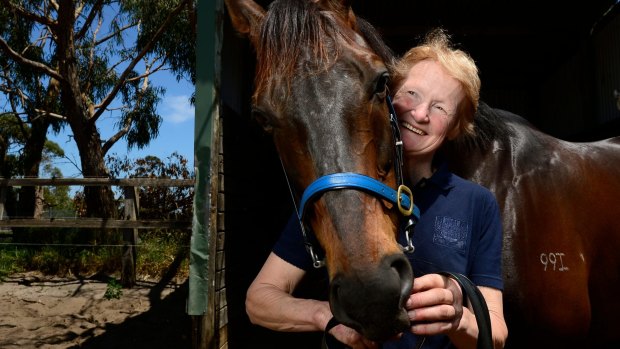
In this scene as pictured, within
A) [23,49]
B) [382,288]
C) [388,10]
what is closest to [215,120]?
[382,288]

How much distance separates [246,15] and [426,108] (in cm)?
83

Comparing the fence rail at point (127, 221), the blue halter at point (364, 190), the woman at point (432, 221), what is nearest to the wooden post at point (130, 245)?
the fence rail at point (127, 221)

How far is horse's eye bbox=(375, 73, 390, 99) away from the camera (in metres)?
1.40

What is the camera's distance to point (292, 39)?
58.2 inches

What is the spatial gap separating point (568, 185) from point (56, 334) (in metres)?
5.50

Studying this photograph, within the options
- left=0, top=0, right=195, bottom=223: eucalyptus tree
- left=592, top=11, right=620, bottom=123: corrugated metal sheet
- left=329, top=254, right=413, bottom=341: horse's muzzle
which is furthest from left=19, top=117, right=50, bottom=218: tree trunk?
left=329, top=254, right=413, bottom=341: horse's muzzle

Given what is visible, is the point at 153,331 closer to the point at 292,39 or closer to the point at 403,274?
the point at 292,39

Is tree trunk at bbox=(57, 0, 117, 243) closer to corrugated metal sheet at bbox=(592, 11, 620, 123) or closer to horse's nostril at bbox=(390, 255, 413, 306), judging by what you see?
corrugated metal sheet at bbox=(592, 11, 620, 123)

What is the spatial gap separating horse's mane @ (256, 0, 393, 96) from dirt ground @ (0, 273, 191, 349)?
445cm

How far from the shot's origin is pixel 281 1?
162cm

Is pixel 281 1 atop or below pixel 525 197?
atop

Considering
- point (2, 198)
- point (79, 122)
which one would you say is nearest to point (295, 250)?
point (2, 198)

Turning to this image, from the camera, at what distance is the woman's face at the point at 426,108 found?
152 centimetres

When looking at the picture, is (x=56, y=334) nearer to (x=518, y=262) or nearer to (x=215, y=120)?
(x=215, y=120)
